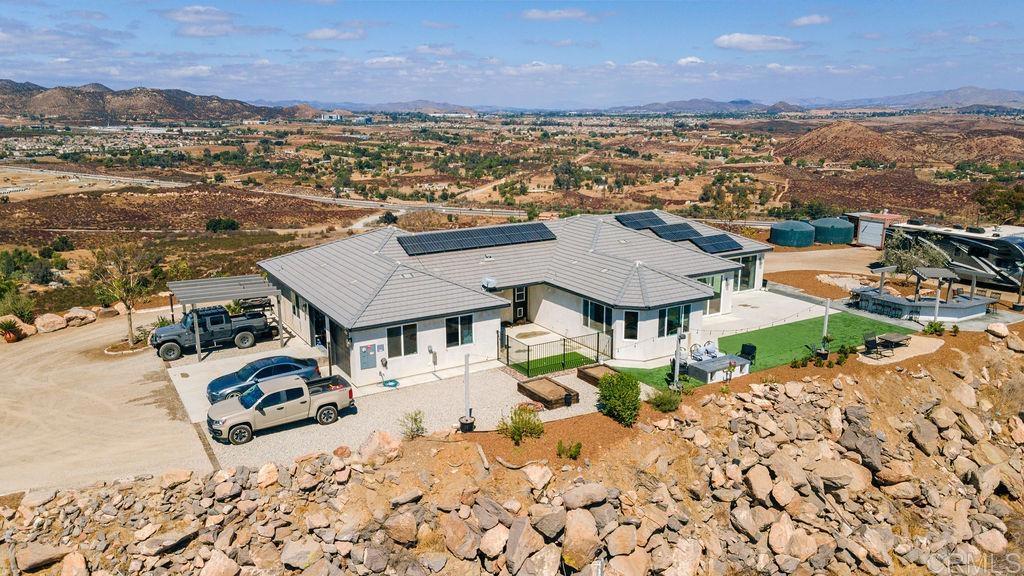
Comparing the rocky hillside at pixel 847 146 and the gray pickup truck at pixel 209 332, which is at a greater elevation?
the rocky hillside at pixel 847 146

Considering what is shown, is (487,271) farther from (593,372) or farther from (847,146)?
(847,146)

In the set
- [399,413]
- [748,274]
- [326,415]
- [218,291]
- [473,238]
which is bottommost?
[399,413]

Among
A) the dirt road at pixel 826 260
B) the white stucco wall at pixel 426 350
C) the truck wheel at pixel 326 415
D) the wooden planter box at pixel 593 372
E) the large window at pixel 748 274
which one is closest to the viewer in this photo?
the truck wheel at pixel 326 415

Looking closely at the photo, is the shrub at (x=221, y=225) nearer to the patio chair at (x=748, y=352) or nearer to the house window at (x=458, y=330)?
the house window at (x=458, y=330)

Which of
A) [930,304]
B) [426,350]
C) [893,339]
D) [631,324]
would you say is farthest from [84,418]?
[930,304]

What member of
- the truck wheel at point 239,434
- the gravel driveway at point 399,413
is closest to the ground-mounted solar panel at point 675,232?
the gravel driveway at point 399,413

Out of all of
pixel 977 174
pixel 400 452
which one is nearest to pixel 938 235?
pixel 400 452

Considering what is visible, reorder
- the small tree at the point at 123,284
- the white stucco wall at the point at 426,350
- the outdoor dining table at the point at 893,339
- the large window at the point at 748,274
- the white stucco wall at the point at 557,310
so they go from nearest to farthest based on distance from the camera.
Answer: the white stucco wall at the point at 426,350, the outdoor dining table at the point at 893,339, the white stucco wall at the point at 557,310, the small tree at the point at 123,284, the large window at the point at 748,274
